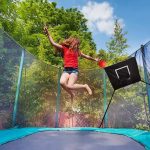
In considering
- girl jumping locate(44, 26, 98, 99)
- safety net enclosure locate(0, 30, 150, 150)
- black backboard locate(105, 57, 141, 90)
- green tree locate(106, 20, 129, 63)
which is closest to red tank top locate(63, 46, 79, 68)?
girl jumping locate(44, 26, 98, 99)

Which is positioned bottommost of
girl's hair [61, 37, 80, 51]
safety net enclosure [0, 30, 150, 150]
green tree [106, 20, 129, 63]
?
safety net enclosure [0, 30, 150, 150]

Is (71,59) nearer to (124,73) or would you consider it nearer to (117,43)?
(124,73)

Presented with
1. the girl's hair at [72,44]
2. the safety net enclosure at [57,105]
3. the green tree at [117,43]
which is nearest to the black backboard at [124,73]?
the safety net enclosure at [57,105]

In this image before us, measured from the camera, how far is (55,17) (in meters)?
Answer: 16.7

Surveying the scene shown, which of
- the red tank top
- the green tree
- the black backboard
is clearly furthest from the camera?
the green tree

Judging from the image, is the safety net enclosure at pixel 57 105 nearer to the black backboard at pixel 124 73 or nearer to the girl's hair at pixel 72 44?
the black backboard at pixel 124 73

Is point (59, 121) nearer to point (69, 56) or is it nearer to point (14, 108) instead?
point (14, 108)

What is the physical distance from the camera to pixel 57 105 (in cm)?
620

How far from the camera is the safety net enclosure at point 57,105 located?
4.05 meters

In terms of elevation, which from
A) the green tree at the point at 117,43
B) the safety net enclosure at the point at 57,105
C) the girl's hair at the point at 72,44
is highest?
the green tree at the point at 117,43

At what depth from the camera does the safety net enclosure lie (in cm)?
405

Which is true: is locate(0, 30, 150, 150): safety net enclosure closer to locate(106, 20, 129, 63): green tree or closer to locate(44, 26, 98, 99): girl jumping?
locate(44, 26, 98, 99): girl jumping

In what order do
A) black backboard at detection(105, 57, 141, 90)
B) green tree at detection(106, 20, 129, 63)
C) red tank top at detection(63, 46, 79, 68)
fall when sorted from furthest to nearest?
green tree at detection(106, 20, 129, 63)
red tank top at detection(63, 46, 79, 68)
black backboard at detection(105, 57, 141, 90)

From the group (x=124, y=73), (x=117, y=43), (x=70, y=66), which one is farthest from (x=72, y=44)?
(x=117, y=43)
